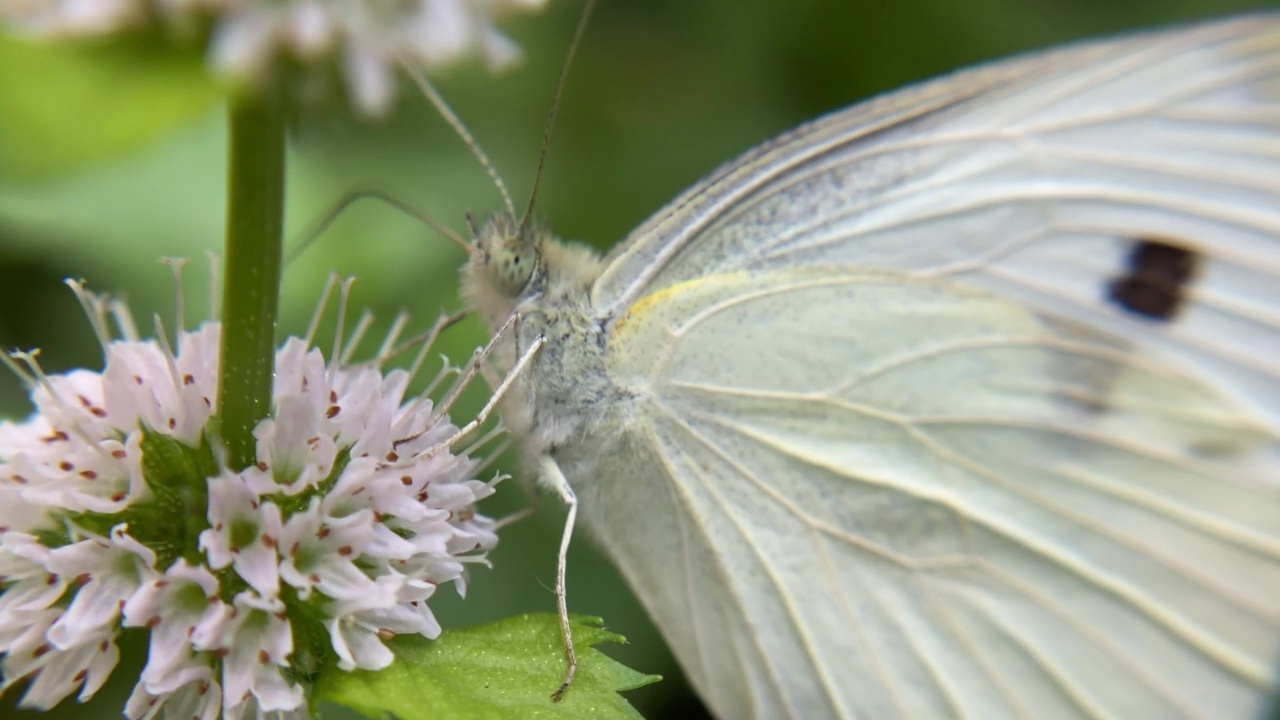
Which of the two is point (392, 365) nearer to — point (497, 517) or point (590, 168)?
point (497, 517)

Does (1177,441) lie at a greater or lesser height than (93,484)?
greater

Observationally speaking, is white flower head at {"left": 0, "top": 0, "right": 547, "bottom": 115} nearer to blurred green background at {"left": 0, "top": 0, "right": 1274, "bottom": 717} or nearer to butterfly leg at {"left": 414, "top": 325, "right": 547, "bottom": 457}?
butterfly leg at {"left": 414, "top": 325, "right": 547, "bottom": 457}

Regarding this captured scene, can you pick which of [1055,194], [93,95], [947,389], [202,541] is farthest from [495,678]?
[1055,194]

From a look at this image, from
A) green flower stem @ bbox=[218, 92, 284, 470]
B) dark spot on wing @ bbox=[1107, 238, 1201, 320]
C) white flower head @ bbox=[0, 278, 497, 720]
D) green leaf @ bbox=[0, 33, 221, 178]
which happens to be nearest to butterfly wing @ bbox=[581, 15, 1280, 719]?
dark spot on wing @ bbox=[1107, 238, 1201, 320]

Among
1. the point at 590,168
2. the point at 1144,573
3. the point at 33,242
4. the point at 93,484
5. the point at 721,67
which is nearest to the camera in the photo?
the point at 93,484

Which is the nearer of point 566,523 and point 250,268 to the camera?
point 250,268

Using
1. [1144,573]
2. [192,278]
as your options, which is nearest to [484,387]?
[192,278]

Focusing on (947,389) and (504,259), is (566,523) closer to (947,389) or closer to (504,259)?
(504,259)
